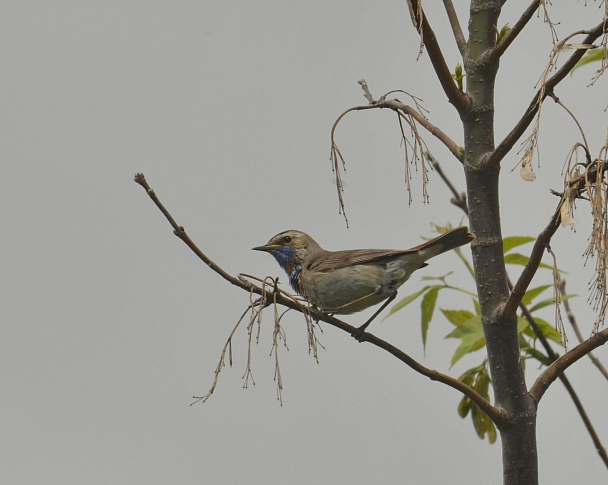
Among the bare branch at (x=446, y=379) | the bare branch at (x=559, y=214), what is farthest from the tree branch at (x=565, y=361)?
the bare branch at (x=559, y=214)

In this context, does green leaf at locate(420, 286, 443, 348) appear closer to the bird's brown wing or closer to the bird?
the bird

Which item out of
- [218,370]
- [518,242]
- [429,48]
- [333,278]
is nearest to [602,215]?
[429,48]

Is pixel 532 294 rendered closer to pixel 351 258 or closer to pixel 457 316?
pixel 457 316

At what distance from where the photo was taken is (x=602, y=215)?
359cm

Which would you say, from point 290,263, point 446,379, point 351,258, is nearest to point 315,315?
point 446,379

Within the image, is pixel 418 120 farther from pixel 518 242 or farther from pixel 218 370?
pixel 518 242

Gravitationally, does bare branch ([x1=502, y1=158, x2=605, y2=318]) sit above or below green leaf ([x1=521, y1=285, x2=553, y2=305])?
below

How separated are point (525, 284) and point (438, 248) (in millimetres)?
2679

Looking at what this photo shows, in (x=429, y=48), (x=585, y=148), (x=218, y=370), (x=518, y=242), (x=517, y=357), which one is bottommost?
(x=218, y=370)

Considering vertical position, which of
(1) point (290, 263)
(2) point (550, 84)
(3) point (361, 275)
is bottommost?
(2) point (550, 84)

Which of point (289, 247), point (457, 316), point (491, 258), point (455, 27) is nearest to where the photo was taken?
point (491, 258)

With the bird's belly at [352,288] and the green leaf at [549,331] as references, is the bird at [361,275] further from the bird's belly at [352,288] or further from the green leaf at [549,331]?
the green leaf at [549,331]

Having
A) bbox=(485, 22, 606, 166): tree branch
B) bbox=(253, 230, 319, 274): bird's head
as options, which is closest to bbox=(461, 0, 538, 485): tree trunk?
bbox=(485, 22, 606, 166): tree branch

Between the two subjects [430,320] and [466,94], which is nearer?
[466,94]
